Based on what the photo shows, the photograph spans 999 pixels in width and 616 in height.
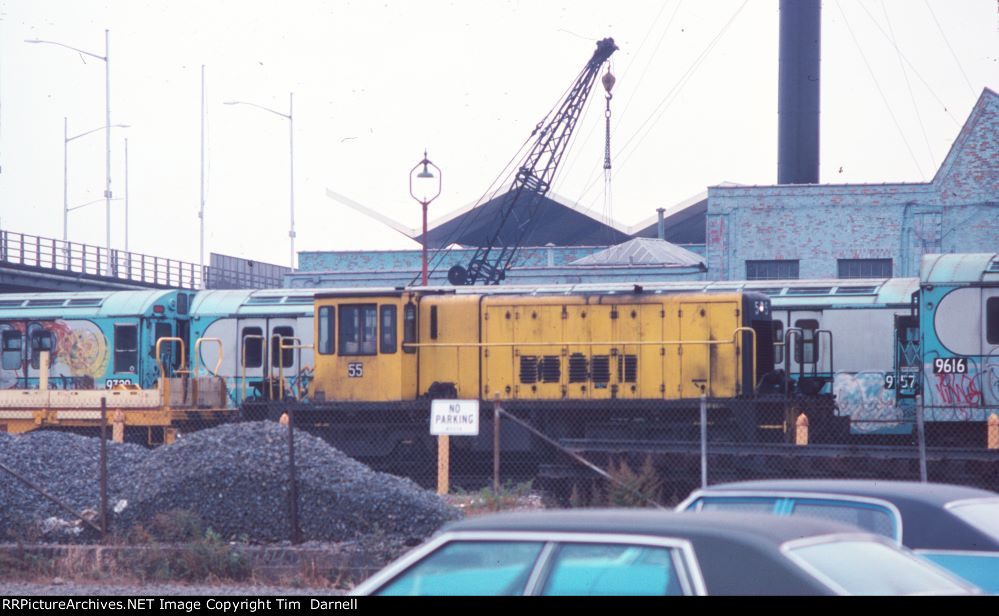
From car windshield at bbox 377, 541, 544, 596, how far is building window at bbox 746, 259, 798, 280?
32.3 meters

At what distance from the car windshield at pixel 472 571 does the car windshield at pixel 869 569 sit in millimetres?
982

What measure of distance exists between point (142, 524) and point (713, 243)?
25.9m

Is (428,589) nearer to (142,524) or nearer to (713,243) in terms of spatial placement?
(142,524)

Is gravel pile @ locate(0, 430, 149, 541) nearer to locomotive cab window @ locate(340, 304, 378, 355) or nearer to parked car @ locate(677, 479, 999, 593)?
locomotive cab window @ locate(340, 304, 378, 355)

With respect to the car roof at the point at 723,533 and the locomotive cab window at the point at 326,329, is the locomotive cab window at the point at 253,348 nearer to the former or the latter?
the locomotive cab window at the point at 326,329

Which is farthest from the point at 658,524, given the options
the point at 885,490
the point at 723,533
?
the point at 885,490

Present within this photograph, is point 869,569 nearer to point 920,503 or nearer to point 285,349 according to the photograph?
point 920,503

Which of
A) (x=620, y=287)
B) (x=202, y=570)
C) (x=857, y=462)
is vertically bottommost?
(x=202, y=570)

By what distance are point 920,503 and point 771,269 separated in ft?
A: 98.9

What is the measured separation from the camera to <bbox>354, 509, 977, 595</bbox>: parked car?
3891 millimetres

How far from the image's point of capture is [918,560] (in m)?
4.64

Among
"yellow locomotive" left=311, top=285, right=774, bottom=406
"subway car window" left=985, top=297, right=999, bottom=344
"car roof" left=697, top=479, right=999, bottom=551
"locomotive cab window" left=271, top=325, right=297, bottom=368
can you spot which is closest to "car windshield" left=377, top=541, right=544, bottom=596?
"car roof" left=697, top=479, right=999, bottom=551
